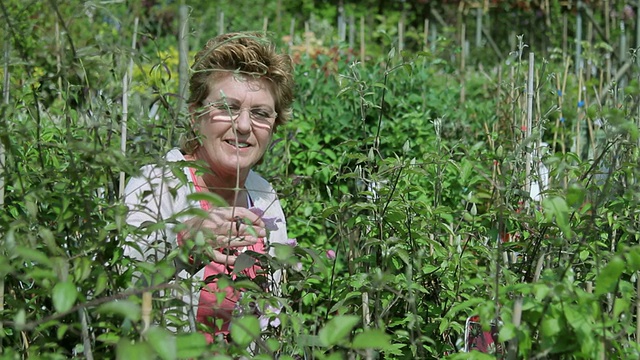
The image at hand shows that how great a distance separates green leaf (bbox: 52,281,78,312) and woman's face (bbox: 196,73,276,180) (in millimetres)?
1279

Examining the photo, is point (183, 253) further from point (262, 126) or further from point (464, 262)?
point (262, 126)

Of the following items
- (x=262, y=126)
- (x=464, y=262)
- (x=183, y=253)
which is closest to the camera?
(x=183, y=253)

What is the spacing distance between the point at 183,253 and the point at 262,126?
3.62 feet

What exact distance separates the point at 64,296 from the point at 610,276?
33.2 inches

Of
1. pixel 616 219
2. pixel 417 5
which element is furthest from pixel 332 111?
pixel 417 5

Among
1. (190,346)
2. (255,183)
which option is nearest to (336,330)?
(190,346)

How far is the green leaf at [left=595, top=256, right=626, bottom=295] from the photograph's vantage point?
1229mm

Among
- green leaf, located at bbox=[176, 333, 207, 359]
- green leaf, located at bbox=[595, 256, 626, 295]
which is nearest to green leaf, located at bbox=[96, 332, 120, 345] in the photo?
green leaf, located at bbox=[176, 333, 207, 359]

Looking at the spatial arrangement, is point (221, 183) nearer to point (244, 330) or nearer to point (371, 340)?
point (244, 330)

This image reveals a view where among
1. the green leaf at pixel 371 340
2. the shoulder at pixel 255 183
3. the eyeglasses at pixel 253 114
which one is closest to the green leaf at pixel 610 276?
the green leaf at pixel 371 340

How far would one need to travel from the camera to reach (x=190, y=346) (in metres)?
1.15

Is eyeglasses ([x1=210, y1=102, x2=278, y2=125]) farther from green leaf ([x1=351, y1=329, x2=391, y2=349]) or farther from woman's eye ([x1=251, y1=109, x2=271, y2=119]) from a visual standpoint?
green leaf ([x1=351, y1=329, x2=391, y2=349])

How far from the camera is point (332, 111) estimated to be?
370cm

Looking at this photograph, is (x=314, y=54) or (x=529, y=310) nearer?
(x=529, y=310)
